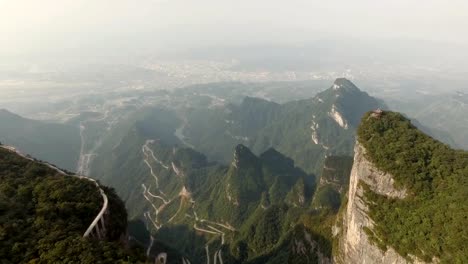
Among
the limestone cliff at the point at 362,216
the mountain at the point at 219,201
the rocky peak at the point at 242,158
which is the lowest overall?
the mountain at the point at 219,201

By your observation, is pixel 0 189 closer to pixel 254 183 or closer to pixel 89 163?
pixel 254 183

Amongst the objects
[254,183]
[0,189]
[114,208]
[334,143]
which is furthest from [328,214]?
[334,143]

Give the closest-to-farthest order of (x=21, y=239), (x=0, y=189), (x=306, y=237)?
1. (x=21, y=239)
2. (x=0, y=189)
3. (x=306, y=237)

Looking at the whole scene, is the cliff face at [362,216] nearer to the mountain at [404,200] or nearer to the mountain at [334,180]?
the mountain at [404,200]

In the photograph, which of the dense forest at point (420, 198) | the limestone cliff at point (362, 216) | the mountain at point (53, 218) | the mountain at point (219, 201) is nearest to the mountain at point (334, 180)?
the mountain at point (219, 201)

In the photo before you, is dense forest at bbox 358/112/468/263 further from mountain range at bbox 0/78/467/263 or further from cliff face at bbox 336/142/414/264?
cliff face at bbox 336/142/414/264

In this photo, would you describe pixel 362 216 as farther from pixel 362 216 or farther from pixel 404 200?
pixel 404 200
